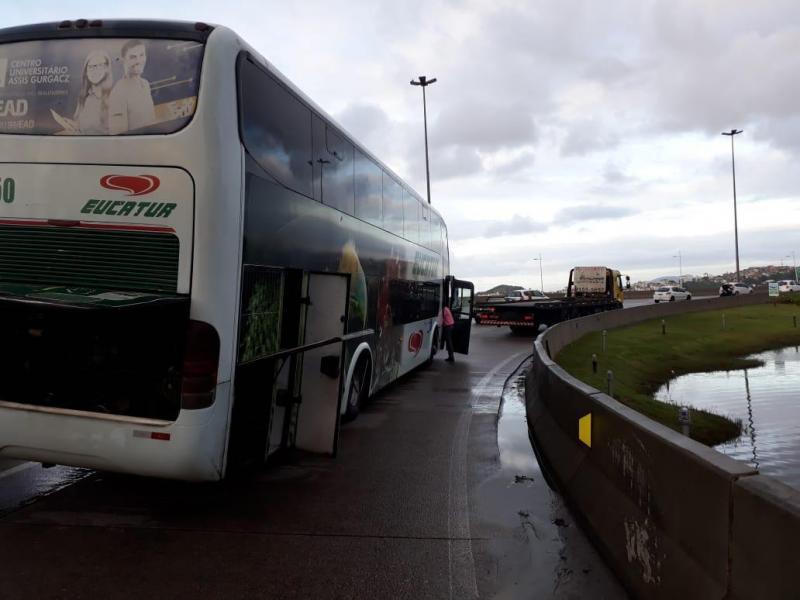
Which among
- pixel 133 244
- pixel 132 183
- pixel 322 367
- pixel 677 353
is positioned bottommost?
pixel 677 353

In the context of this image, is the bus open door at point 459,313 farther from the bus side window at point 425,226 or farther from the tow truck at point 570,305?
the tow truck at point 570,305

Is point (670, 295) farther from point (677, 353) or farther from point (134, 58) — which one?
point (134, 58)

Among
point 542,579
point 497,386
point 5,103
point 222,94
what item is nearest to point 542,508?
point 542,579

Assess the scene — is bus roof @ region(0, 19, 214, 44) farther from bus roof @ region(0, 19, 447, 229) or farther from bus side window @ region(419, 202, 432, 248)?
bus side window @ region(419, 202, 432, 248)

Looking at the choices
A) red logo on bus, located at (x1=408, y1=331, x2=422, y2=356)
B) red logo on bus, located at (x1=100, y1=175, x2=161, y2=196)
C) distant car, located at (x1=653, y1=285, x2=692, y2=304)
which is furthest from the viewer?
distant car, located at (x1=653, y1=285, x2=692, y2=304)

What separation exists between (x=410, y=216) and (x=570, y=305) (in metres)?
18.8

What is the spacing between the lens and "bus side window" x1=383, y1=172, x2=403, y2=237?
1014 centimetres

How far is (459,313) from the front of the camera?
1753 cm

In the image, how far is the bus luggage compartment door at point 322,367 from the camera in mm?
6270

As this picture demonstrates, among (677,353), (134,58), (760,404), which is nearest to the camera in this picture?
(134,58)

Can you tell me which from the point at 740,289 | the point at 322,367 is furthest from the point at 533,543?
the point at 740,289

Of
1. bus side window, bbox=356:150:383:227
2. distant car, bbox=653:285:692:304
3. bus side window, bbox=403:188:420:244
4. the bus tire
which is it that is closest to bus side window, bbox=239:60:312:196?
bus side window, bbox=356:150:383:227

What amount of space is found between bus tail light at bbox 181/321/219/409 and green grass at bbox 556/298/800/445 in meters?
9.50

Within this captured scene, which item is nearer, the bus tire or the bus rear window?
the bus rear window
